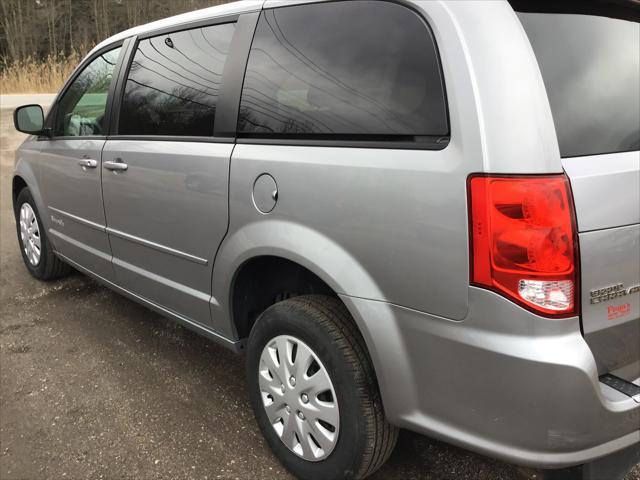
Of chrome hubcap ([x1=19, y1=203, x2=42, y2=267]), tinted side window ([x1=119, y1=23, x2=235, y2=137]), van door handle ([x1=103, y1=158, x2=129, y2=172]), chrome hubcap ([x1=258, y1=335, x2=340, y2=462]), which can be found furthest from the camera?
chrome hubcap ([x1=19, y1=203, x2=42, y2=267])

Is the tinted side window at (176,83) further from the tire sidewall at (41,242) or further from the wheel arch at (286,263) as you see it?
the tire sidewall at (41,242)

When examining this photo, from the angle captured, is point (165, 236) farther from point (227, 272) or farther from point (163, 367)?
point (163, 367)

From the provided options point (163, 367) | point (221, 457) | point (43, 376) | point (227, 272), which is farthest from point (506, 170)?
point (43, 376)

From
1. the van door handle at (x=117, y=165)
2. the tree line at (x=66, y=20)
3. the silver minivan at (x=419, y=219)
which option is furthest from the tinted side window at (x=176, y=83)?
the tree line at (x=66, y=20)

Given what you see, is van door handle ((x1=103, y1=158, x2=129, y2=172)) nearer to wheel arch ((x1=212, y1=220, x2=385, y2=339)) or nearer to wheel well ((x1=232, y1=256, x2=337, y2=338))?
wheel arch ((x1=212, y1=220, x2=385, y2=339))

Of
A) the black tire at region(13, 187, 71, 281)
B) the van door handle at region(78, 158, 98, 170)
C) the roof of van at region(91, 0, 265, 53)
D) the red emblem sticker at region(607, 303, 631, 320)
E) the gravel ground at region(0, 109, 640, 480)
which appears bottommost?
the gravel ground at region(0, 109, 640, 480)

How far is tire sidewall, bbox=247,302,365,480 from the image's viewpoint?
1.86 metres

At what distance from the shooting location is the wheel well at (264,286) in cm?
221

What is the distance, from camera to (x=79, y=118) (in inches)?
138

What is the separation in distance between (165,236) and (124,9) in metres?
17.5

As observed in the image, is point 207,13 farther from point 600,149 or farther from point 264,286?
point 600,149

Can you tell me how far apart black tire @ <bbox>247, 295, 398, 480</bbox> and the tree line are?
15562 mm

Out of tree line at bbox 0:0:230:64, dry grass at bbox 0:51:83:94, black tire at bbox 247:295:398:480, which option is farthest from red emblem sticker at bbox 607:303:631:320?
tree line at bbox 0:0:230:64

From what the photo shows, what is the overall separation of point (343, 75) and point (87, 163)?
1.93 metres
